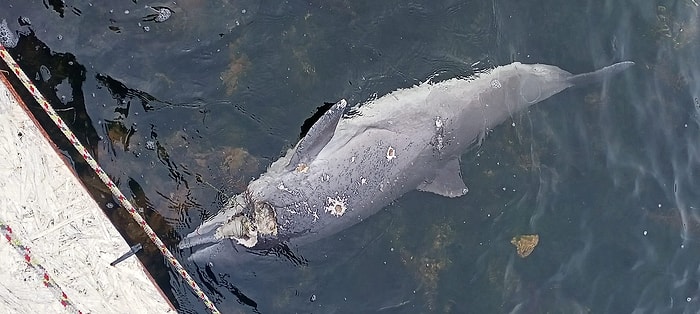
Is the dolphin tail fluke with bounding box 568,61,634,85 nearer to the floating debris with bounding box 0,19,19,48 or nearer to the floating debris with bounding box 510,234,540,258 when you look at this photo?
the floating debris with bounding box 510,234,540,258

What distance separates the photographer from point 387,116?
27.9 feet

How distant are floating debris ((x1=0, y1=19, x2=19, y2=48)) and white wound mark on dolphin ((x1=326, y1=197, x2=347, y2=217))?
469 centimetres

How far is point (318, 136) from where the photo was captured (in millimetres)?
7902

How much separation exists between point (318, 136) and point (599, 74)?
4413 mm

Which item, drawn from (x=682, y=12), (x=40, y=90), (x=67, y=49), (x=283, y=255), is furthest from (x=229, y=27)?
(x=682, y=12)

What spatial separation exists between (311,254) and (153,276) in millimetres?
2397

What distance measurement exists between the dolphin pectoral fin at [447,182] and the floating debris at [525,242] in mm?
1380

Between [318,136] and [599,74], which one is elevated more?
[318,136]

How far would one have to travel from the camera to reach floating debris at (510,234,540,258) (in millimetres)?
9602

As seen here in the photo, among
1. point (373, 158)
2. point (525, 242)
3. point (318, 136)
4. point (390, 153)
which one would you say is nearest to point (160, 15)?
point (318, 136)

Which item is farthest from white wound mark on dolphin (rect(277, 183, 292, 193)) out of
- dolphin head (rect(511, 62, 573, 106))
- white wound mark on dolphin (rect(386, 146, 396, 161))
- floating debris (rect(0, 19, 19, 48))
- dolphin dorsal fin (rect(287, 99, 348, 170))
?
floating debris (rect(0, 19, 19, 48))

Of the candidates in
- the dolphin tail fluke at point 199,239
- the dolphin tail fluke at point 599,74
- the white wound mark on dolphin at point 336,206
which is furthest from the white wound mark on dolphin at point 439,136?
the dolphin tail fluke at point 199,239

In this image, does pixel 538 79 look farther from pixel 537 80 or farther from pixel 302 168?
pixel 302 168

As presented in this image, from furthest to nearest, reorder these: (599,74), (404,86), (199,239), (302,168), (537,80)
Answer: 1. (599,74)
2. (537,80)
3. (404,86)
4. (199,239)
5. (302,168)
